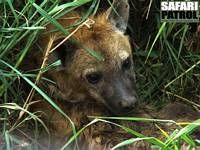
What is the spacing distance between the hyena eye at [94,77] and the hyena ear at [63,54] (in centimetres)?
18

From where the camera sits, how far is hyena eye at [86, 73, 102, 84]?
4.11 metres

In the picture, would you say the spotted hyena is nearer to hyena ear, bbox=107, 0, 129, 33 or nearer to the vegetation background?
hyena ear, bbox=107, 0, 129, 33

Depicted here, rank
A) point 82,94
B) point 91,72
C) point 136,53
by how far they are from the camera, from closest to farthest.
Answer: point 91,72 → point 82,94 → point 136,53

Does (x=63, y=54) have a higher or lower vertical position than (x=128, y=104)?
higher

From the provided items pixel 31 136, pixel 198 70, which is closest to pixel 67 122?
pixel 31 136

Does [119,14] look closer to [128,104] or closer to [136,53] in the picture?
[136,53]

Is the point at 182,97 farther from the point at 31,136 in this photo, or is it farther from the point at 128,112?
the point at 31,136

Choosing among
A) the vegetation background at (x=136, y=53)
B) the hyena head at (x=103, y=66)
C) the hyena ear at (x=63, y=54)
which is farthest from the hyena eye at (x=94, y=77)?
the vegetation background at (x=136, y=53)

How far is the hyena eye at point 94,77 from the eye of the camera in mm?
4109

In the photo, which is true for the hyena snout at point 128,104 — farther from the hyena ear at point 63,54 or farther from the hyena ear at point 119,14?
the hyena ear at point 119,14

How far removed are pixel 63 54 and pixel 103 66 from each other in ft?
1.05

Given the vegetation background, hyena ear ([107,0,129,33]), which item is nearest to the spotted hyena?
hyena ear ([107,0,129,33])

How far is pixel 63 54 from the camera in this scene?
420 centimetres

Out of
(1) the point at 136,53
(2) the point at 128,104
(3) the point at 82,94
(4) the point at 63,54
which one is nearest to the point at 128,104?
(2) the point at 128,104
